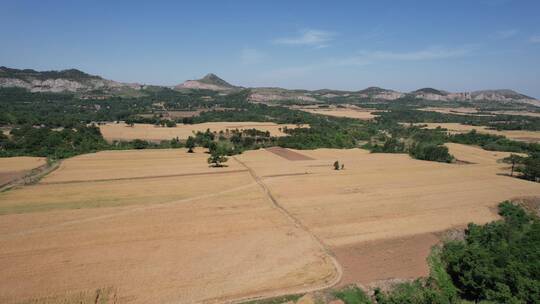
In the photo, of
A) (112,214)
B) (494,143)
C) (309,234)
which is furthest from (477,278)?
(494,143)

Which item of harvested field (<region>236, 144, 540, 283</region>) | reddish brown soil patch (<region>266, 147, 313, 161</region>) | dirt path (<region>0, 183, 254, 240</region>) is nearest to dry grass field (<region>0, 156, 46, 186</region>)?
dirt path (<region>0, 183, 254, 240</region>)

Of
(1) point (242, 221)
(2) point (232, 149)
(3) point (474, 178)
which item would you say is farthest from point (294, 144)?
(1) point (242, 221)

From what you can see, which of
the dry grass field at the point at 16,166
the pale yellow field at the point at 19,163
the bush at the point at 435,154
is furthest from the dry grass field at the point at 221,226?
the bush at the point at 435,154

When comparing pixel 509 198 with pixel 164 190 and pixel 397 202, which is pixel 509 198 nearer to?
pixel 397 202

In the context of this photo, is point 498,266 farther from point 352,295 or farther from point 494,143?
point 494,143

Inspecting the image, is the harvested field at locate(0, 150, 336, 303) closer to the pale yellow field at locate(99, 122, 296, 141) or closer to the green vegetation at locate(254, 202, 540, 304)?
the green vegetation at locate(254, 202, 540, 304)

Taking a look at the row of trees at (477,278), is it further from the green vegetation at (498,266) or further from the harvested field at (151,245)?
the harvested field at (151,245)

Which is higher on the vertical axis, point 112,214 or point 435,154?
point 435,154
